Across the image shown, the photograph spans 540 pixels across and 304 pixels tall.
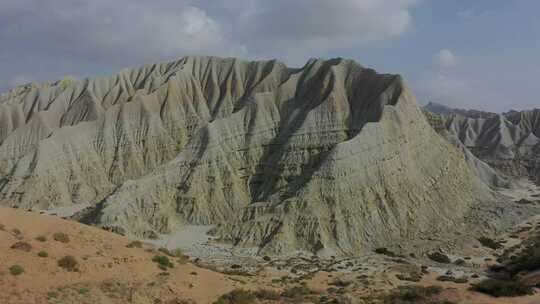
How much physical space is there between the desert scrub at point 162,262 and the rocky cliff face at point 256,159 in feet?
72.0

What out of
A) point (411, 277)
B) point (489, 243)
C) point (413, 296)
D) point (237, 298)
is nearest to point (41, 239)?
point (237, 298)

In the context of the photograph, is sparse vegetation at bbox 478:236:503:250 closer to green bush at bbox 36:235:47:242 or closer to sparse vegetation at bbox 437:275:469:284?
sparse vegetation at bbox 437:275:469:284

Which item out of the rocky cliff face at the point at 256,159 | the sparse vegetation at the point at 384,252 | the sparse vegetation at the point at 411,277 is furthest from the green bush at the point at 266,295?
the sparse vegetation at the point at 384,252

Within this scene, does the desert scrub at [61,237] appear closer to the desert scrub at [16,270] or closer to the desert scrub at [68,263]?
the desert scrub at [68,263]

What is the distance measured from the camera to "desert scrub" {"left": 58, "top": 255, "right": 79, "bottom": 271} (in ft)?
56.4

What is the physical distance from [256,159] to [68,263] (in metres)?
41.3

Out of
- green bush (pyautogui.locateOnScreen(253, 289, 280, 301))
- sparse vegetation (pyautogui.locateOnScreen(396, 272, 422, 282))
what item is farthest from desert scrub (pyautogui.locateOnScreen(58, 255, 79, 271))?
sparse vegetation (pyautogui.locateOnScreen(396, 272, 422, 282))

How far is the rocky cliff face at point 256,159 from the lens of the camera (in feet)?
150

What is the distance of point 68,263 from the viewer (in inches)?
681

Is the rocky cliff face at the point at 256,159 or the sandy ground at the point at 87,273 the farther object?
the rocky cliff face at the point at 256,159

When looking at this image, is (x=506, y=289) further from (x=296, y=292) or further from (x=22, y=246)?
(x=22, y=246)

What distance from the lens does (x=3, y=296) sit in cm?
1445

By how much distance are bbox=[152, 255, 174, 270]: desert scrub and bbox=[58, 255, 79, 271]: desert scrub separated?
3737mm

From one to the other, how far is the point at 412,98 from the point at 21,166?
5150 cm
